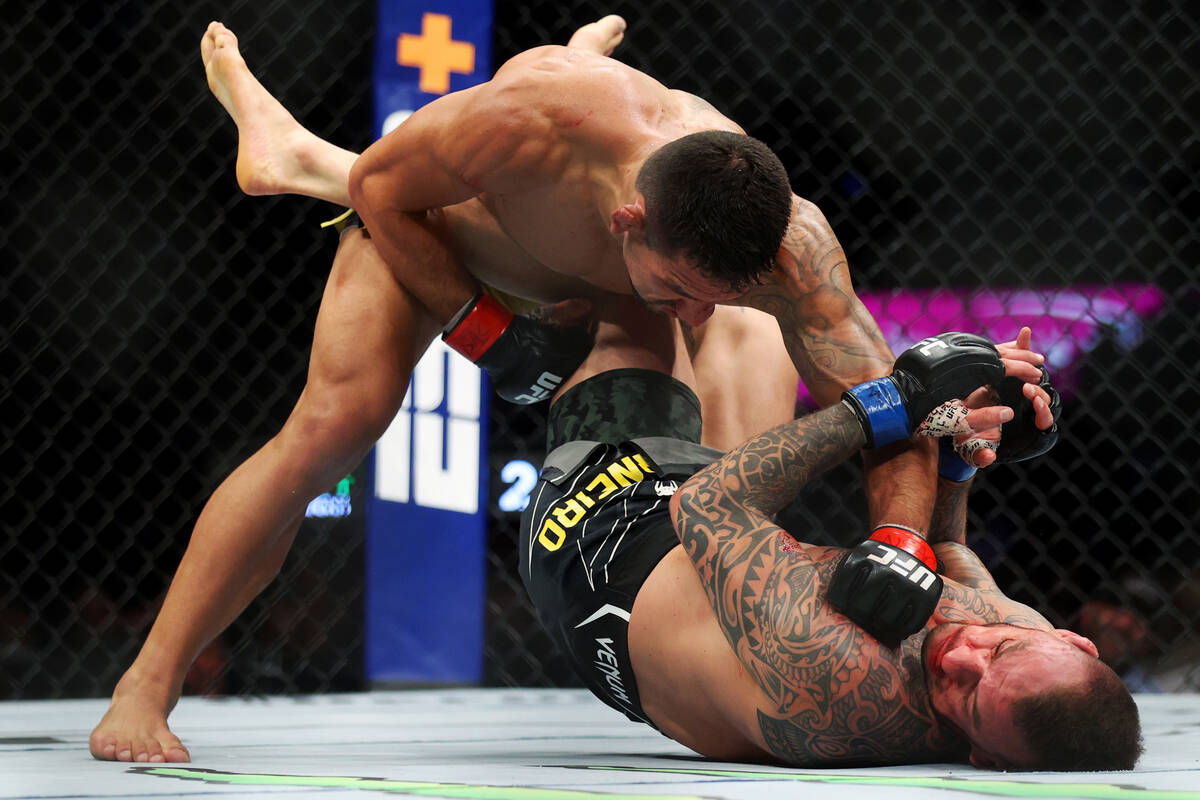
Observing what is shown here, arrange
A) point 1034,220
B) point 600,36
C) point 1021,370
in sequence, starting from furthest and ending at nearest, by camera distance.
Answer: point 1034,220 < point 600,36 < point 1021,370

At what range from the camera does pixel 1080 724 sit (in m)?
1.05

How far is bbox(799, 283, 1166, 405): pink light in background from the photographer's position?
120 inches

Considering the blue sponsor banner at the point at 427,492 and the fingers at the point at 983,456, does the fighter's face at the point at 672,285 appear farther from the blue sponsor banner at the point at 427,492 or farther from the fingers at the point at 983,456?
the blue sponsor banner at the point at 427,492

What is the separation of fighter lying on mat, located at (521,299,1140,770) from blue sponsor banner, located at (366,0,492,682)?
114 centimetres

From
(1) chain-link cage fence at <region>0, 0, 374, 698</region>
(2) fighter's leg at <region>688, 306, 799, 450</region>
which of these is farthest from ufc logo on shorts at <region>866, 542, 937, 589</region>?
(1) chain-link cage fence at <region>0, 0, 374, 698</region>

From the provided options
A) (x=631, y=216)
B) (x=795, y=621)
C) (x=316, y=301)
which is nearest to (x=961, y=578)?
(x=795, y=621)

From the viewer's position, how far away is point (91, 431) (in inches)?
115

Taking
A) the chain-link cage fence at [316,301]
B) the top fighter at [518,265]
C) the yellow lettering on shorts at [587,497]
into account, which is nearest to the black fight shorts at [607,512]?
the yellow lettering on shorts at [587,497]

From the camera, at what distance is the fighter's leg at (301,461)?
4.93ft

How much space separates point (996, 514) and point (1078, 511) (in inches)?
7.6

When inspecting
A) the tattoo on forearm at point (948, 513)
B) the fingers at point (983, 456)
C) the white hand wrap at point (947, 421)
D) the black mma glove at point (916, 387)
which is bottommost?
the tattoo on forearm at point (948, 513)

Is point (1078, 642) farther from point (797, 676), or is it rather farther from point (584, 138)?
point (584, 138)

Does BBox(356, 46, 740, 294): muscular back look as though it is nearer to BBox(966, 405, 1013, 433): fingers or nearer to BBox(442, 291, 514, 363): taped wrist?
BBox(442, 291, 514, 363): taped wrist

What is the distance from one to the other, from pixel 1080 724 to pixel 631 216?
0.67 meters
